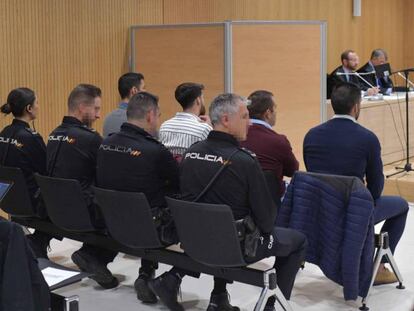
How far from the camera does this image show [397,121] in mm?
8594

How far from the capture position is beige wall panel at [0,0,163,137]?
640 cm

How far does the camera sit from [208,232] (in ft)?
11.8

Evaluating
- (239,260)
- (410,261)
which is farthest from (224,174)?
(410,261)

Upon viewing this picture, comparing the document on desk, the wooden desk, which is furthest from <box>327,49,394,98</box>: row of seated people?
the document on desk

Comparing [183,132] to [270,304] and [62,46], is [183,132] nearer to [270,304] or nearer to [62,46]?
[270,304]

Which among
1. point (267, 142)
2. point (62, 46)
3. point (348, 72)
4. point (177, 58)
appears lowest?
point (267, 142)

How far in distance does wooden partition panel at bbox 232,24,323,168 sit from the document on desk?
393 cm

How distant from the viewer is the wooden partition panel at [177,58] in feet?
22.0

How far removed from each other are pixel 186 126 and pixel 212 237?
140 centimetres

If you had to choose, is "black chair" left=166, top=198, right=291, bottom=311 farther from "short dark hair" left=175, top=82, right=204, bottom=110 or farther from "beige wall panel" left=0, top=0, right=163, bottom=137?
"beige wall panel" left=0, top=0, right=163, bottom=137

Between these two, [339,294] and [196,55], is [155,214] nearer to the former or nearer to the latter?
[339,294]

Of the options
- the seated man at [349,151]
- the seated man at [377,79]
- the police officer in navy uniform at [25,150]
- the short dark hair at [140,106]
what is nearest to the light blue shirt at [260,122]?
the seated man at [349,151]

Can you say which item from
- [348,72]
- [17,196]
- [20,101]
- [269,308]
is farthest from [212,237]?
[348,72]

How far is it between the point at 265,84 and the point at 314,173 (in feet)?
8.99
